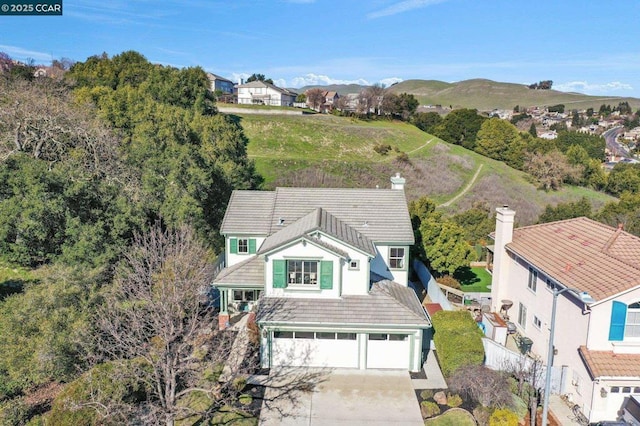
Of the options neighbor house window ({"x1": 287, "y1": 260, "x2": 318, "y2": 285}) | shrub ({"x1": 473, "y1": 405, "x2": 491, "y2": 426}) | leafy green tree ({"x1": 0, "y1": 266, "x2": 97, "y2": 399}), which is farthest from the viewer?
neighbor house window ({"x1": 287, "y1": 260, "x2": 318, "y2": 285})

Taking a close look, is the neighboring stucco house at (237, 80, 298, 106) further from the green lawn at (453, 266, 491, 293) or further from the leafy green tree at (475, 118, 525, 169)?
the green lawn at (453, 266, 491, 293)

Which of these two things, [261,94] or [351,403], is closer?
[351,403]

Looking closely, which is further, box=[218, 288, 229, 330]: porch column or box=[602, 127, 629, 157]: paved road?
box=[602, 127, 629, 157]: paved road

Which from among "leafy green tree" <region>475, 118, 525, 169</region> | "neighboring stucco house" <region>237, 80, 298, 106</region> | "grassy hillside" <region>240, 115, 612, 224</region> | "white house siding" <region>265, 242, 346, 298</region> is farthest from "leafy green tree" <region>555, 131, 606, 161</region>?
"white house siding" <region>265, 242, 346, 298</region>

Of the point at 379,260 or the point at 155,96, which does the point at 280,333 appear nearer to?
the point at 379,260

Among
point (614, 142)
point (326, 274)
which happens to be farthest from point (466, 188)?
point (614, 142)

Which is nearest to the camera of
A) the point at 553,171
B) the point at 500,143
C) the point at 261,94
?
the point at 553,171

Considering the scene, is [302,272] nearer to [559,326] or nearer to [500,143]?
[559,326]

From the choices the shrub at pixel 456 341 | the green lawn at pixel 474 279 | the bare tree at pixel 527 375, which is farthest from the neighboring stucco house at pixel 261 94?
the bare tree at pixel 527 375
